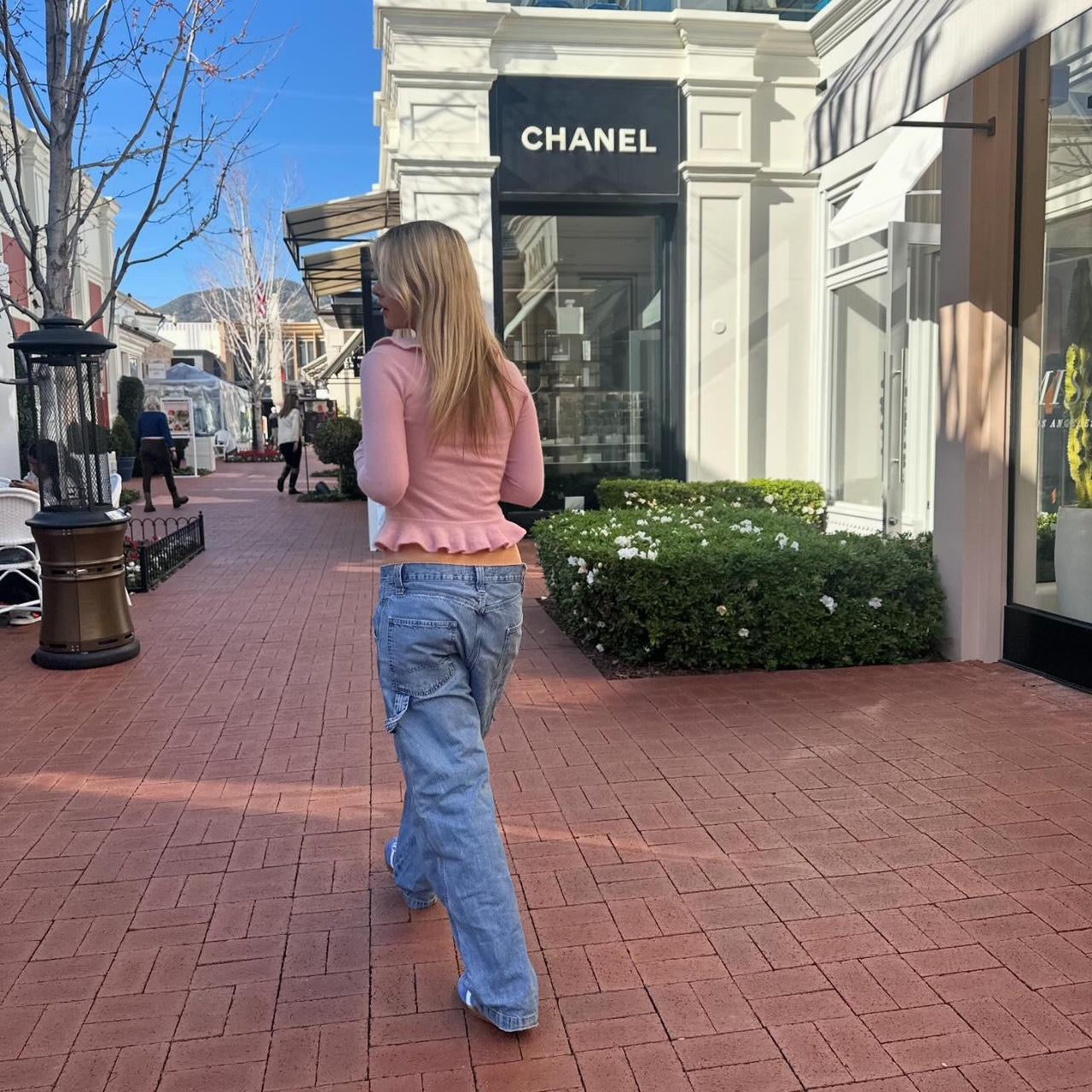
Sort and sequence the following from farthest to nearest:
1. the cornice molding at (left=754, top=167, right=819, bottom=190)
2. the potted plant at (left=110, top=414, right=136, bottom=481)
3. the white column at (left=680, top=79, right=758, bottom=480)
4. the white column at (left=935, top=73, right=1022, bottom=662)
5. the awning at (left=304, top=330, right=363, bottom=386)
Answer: the awning at (left=304, top=330, right=363, bottom=386) < the potted plant at (left=110, top=414, right=136, bottom=481) < the cornice molding at (left=754, top=167, right=819, bottom=190) < the white column at (left=680, top=79, right=758, bottom=480) < the white column at (left=935, top=73, right=1022, bottom=662)

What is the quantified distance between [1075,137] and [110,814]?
5.49 metres

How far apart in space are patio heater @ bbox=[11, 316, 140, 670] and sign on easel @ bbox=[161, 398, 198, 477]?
757 inches

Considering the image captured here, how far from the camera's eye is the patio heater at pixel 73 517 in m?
6.06

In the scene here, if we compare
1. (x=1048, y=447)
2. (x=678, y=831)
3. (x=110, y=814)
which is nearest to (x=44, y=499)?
(x=110, y=814)

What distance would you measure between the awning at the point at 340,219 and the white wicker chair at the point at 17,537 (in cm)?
465

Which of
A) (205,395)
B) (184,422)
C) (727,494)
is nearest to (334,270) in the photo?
(727,494)

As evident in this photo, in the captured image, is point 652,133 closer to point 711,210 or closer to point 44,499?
point 711,210

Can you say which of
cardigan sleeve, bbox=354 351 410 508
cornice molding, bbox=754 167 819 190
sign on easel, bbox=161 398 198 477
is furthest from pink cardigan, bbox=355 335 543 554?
sign on easel, bbox=161 398 198 477

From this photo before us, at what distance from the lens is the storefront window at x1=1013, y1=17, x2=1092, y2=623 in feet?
16.9

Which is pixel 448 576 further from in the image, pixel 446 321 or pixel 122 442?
pixel 122 442

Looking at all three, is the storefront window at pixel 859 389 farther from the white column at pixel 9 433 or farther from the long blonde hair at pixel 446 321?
the white column at pixel 9 433

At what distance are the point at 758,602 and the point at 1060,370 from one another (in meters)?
1.97

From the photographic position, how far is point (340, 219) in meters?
10.9

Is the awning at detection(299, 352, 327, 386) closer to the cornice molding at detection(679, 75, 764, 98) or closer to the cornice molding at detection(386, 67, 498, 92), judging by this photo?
the cornice molding at detection(386, 67, 498, 92)
